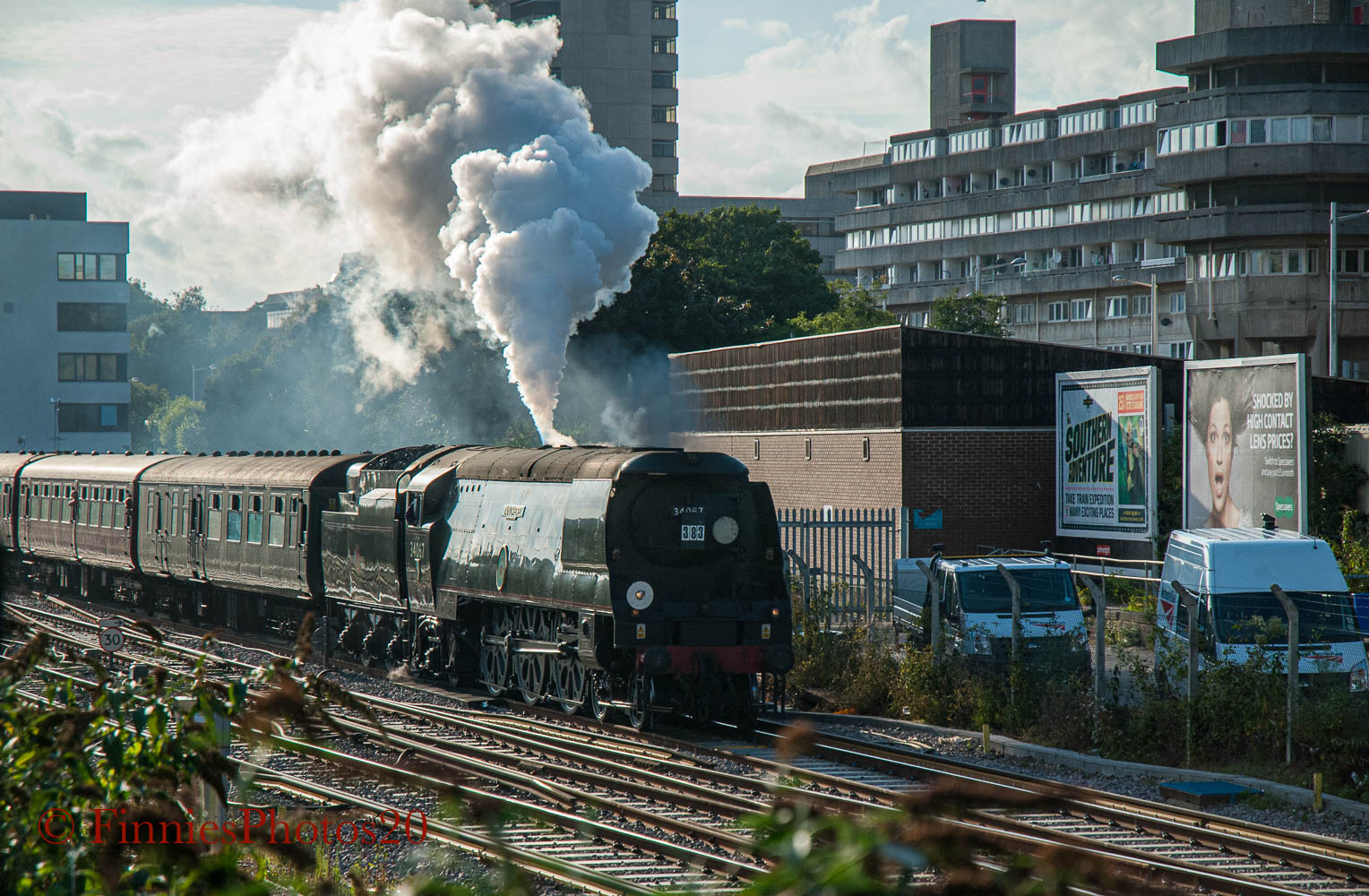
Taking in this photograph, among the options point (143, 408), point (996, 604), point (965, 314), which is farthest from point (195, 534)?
point (143, 408)

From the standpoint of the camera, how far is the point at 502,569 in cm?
1906

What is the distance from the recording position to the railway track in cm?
1073

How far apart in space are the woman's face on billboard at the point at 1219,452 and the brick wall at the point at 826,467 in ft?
21.1

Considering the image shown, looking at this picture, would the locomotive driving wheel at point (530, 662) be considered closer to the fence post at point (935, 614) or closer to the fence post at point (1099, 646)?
the fence post at point (935, 614)

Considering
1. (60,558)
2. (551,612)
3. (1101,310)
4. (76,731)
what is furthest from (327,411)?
(76,731)

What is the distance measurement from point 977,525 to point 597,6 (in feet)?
284

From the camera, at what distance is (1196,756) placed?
49.3 feet

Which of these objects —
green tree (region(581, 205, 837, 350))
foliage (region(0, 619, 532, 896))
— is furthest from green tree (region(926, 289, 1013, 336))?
foliage (region(0, 619, 532, 896))

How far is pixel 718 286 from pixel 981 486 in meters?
29.6

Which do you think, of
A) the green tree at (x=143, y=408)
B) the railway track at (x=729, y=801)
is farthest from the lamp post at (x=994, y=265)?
the green tree at (x=143, y=408)

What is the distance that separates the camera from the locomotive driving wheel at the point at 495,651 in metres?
19.9

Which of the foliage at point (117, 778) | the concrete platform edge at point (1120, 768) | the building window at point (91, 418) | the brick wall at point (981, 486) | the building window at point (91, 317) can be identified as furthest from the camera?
the building window at point (91, 317)

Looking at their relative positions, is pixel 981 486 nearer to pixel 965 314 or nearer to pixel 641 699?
pixel 641 699

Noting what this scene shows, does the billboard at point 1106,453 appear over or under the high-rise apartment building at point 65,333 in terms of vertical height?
under
